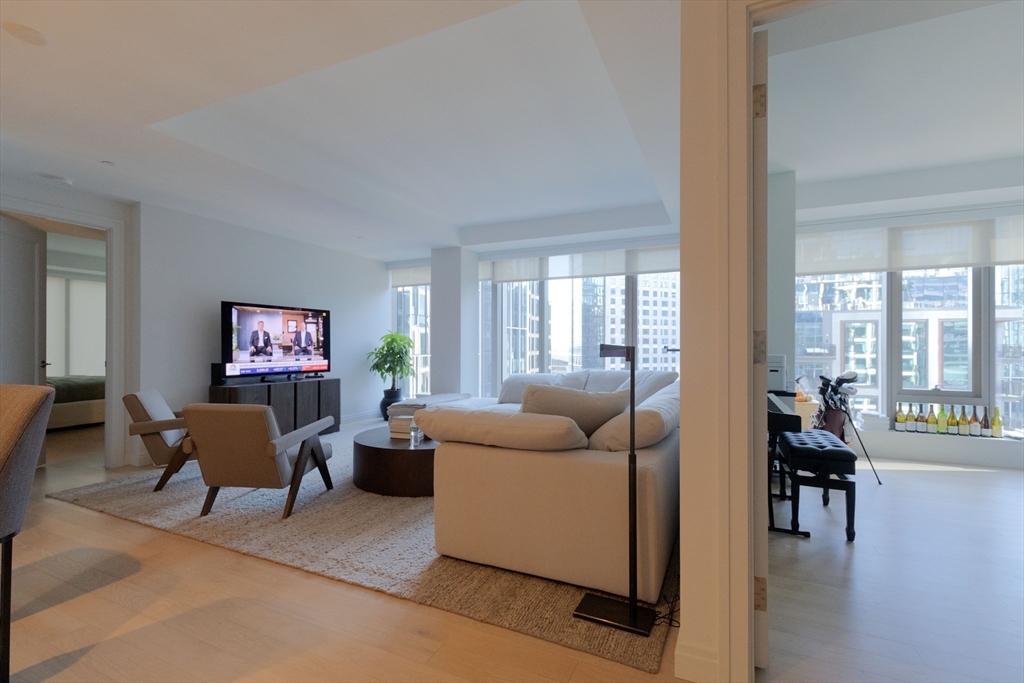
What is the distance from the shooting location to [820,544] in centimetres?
272

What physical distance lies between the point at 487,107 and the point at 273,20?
1.38 meters

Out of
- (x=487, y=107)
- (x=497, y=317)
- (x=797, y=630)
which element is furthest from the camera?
(x=497, y=317)

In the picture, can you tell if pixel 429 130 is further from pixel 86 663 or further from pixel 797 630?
pixel 797 630

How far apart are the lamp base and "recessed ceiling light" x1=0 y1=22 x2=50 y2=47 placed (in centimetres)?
331

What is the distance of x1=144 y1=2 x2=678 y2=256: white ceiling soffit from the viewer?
2.39 m

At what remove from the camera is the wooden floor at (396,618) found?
5.40ft

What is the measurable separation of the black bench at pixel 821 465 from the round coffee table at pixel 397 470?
94.3 inches

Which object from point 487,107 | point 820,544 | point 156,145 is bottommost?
point 820,544

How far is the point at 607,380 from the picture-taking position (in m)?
5.14

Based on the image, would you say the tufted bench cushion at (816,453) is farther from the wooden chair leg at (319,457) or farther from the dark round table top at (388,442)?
the wooden chair leg at (319,457)

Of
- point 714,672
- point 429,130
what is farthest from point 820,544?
point 429,130

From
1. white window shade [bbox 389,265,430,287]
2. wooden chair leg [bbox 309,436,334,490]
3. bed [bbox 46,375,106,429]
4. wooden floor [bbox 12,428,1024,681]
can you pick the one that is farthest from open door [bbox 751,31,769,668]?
bed [bbox 46,375,106,429]

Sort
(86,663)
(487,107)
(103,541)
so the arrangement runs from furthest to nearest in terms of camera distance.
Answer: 1. (487,107)
2. (103,541)
3. (86,663)

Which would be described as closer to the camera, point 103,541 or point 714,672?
point 714,672
